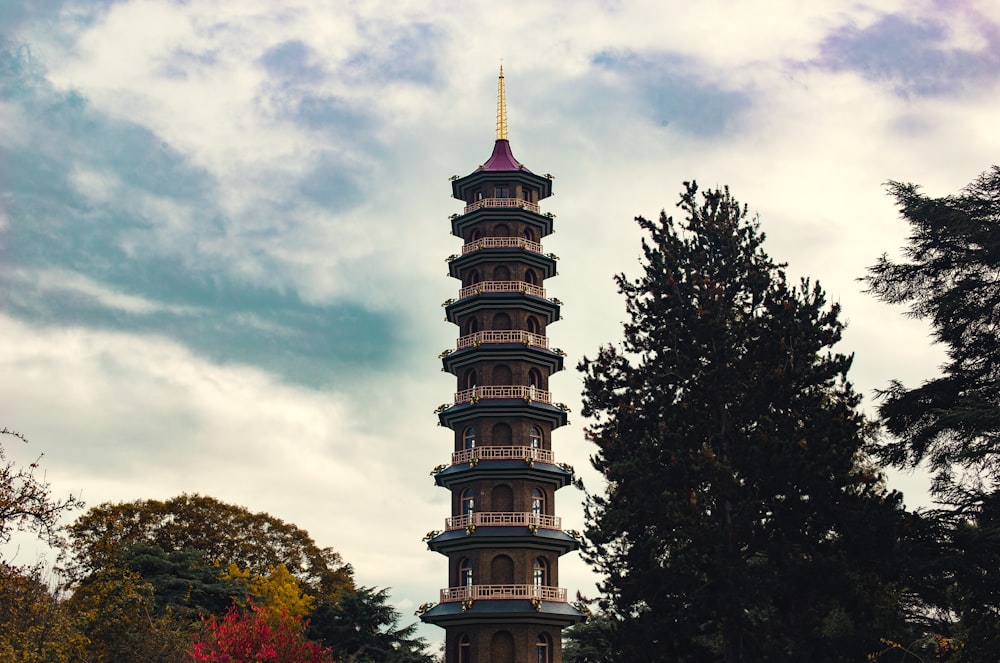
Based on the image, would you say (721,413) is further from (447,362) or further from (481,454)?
(447,362)

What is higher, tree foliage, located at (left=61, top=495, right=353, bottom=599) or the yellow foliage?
tree foliage, located at (left=61, top=495, right=353, bottom=599)

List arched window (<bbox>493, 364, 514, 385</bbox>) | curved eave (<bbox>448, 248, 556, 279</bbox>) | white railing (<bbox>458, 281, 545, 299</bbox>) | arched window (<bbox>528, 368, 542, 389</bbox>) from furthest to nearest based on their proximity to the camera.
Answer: curved eave (<bbox>448, 248, 556, 279</bbox>)
white railing (<bbox>458, 281, 545, 299</bbox>)
arched window (<bbox>528, 368, 542, 389</bbox>)
arched window (<bbox>493, 364, 514, 385</bbox>)

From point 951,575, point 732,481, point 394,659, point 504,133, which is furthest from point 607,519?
point 504,133

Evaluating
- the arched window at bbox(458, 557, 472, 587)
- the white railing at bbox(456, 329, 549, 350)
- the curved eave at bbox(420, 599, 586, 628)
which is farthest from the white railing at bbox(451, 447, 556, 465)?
the curved eave at bbox(420, 599, 586, 628)

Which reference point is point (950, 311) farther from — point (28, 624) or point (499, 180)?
point (499, 180)

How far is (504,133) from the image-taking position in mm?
70750

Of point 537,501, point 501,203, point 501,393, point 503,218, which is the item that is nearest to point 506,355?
point 501,393

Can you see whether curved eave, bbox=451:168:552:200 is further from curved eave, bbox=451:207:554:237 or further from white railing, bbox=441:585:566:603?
white railing, bbox=441:585:566:603

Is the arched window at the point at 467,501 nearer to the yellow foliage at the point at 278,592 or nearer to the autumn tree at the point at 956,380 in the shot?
the yellow foliage at the point at 278,592

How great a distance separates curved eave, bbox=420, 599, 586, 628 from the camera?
54.7 m

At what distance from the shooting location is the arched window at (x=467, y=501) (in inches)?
2325

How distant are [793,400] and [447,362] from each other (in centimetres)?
3203

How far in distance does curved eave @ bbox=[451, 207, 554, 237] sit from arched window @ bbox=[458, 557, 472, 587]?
20644 mm

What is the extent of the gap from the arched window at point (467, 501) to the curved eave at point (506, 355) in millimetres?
7624
